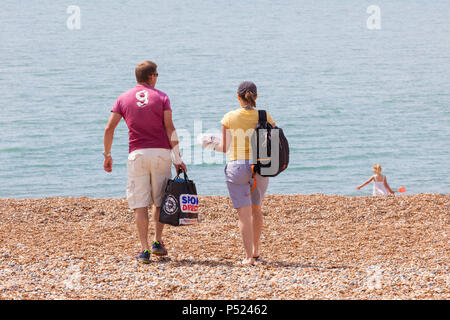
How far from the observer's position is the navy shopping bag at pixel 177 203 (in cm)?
586

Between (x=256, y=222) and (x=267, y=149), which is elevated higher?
(x=267, y=149)

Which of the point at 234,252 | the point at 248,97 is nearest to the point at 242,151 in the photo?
the point at 248,97

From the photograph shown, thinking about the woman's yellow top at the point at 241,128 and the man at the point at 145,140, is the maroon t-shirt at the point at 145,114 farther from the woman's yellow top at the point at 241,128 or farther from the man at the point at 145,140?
the woman's yellow top at the point at 241,128

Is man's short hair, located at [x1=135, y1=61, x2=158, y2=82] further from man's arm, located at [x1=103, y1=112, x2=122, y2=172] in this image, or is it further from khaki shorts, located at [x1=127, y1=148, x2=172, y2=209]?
khaki shorts, located at [x1=127, y1=148, x2=172, y2=209]

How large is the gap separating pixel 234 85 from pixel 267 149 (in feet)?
93.6

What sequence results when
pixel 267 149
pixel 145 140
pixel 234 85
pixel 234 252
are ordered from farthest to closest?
pixel 234 85 → pixel 234 252 → pixel 145 140 → pixel 267 149

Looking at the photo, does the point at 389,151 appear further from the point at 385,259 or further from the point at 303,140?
the point at 385,259

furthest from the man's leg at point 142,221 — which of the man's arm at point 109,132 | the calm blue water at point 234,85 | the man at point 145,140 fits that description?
the calm blue water at point 234,85

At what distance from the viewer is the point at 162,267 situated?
19.1ft

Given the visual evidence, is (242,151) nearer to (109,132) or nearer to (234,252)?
(109,132)

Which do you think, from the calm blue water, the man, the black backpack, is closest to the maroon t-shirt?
the man

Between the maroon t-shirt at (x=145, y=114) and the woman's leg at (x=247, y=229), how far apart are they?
900 mm

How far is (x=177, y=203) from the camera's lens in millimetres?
5879

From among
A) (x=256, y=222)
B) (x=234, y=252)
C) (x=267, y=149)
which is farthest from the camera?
(x=234, y=252)
